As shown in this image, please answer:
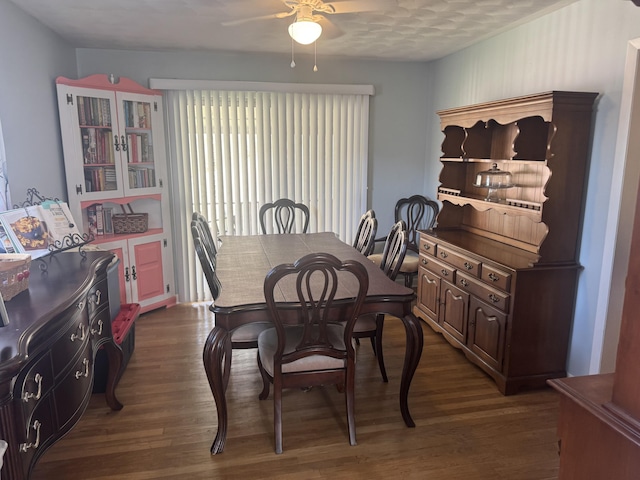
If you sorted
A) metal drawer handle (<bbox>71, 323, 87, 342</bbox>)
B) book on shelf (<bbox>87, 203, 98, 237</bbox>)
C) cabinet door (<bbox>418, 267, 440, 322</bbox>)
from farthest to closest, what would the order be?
book on shelf (<bbox>87, 203, 98, 237</bbox>)
cabinet door (<bbox>418, 267, 440, 322</bbox>)
metal drawer handle (<bbox>71, 323, 87, 342</bbox>)

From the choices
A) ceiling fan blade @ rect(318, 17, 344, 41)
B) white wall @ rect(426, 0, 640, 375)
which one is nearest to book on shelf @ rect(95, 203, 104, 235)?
ceiling fan blade @ rect(318, 17, 344, 41)

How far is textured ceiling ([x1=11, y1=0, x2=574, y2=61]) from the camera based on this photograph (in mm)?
2861

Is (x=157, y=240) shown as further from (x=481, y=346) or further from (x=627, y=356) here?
(x=627, y=356)

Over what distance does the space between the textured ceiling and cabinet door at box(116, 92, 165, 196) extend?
19.8 inches

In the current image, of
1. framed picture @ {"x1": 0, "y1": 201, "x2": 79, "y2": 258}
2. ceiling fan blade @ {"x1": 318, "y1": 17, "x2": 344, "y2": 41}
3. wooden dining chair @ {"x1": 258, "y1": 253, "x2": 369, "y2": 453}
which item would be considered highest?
ceiling fan blade @ {"x1": 318, "y1": 17, "x2": 344, "y2": 41}

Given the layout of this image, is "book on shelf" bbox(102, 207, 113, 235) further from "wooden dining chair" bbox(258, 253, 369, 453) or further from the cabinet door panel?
"wooden dining chair" bbox(258, 253, 369, 453)

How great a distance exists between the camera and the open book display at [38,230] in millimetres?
2119

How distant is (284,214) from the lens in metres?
4.68

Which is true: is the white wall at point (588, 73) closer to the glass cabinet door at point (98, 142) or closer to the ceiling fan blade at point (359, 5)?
the ceiling fan blade at point (359, 5)

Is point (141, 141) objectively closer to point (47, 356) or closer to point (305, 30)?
point (305, 30)

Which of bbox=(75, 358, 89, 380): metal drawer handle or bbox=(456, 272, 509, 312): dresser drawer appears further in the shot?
bbox=(456, 272, 509, 312): dresser drawer

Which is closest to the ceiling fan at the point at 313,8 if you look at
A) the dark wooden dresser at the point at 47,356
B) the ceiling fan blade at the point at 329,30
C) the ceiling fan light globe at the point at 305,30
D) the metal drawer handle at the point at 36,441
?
the ceiling fan light globe at the point at 305,30

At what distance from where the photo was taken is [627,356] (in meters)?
1.08

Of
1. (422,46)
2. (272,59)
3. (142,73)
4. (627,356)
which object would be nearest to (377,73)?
(422,46)
